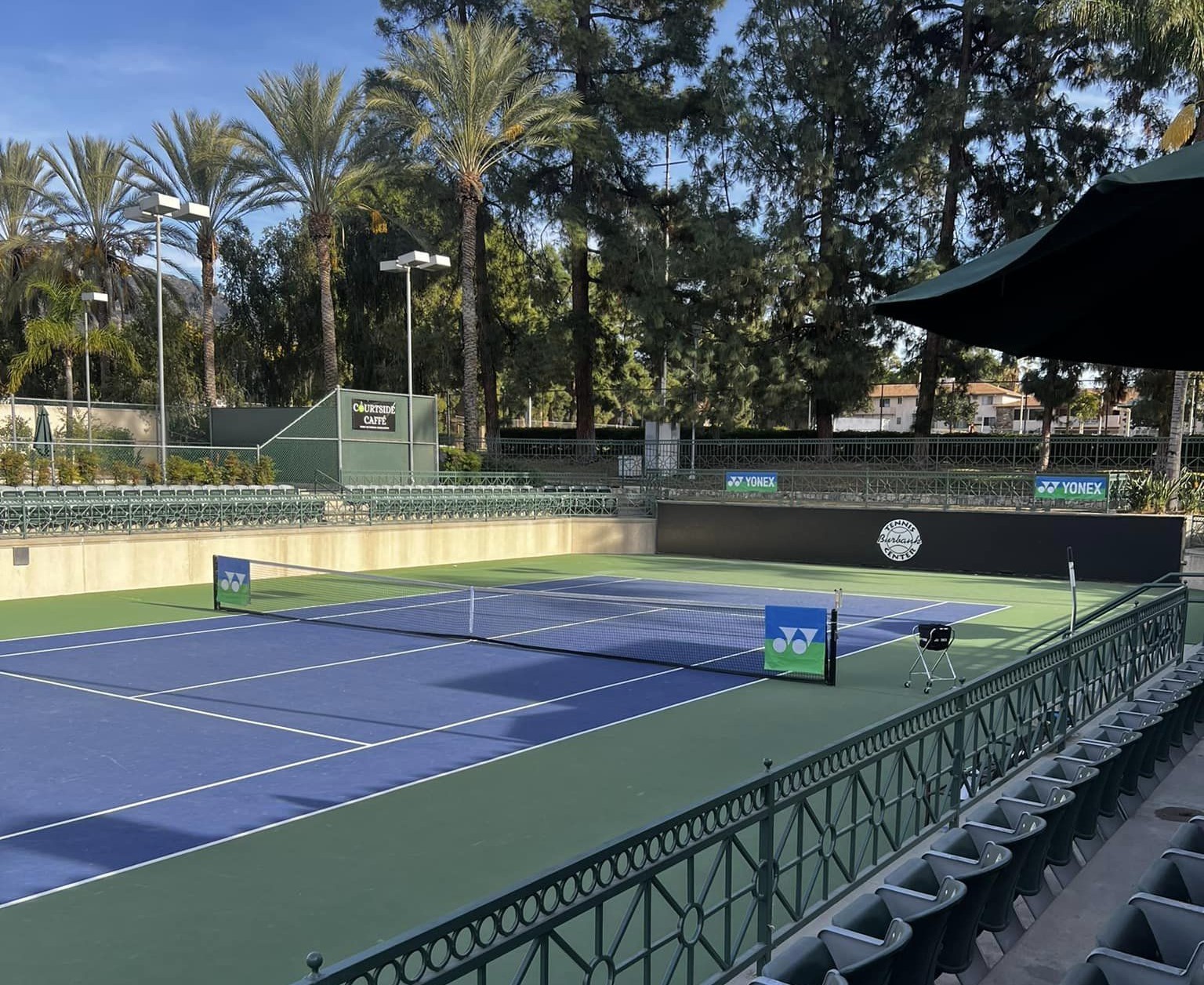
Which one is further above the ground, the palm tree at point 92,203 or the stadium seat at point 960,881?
the palm tree at point 92,203

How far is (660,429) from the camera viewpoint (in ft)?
121

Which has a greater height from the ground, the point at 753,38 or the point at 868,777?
the point at 753,38

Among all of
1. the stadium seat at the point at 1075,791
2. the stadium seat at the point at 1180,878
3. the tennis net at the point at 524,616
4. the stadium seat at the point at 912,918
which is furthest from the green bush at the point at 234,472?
the stadium seat at the point at 1180,878

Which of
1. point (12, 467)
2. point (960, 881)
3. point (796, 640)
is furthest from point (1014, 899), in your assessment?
point (12, 467)

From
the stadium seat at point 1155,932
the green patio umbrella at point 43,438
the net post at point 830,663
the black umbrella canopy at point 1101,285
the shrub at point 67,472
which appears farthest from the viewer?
the shrub at point 67,472

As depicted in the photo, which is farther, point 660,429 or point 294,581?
point 660,429

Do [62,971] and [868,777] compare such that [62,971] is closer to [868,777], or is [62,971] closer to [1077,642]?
[868,777]

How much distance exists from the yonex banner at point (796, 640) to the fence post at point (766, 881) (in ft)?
27.6

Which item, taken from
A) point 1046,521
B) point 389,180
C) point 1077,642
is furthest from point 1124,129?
point 1077,642

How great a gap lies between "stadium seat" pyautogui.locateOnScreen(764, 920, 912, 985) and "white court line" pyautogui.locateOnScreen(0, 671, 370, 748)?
6928 mm

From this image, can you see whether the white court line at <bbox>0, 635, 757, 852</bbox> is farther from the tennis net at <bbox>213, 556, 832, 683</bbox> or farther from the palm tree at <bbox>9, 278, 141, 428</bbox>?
the palm tree at <bbox>9, 278, 141, 428</bbox>

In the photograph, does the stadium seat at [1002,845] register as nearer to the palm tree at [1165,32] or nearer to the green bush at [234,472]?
Answer: the palm tree at [1165,32]

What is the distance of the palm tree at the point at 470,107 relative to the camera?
106 ft

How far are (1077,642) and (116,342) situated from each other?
135ft
